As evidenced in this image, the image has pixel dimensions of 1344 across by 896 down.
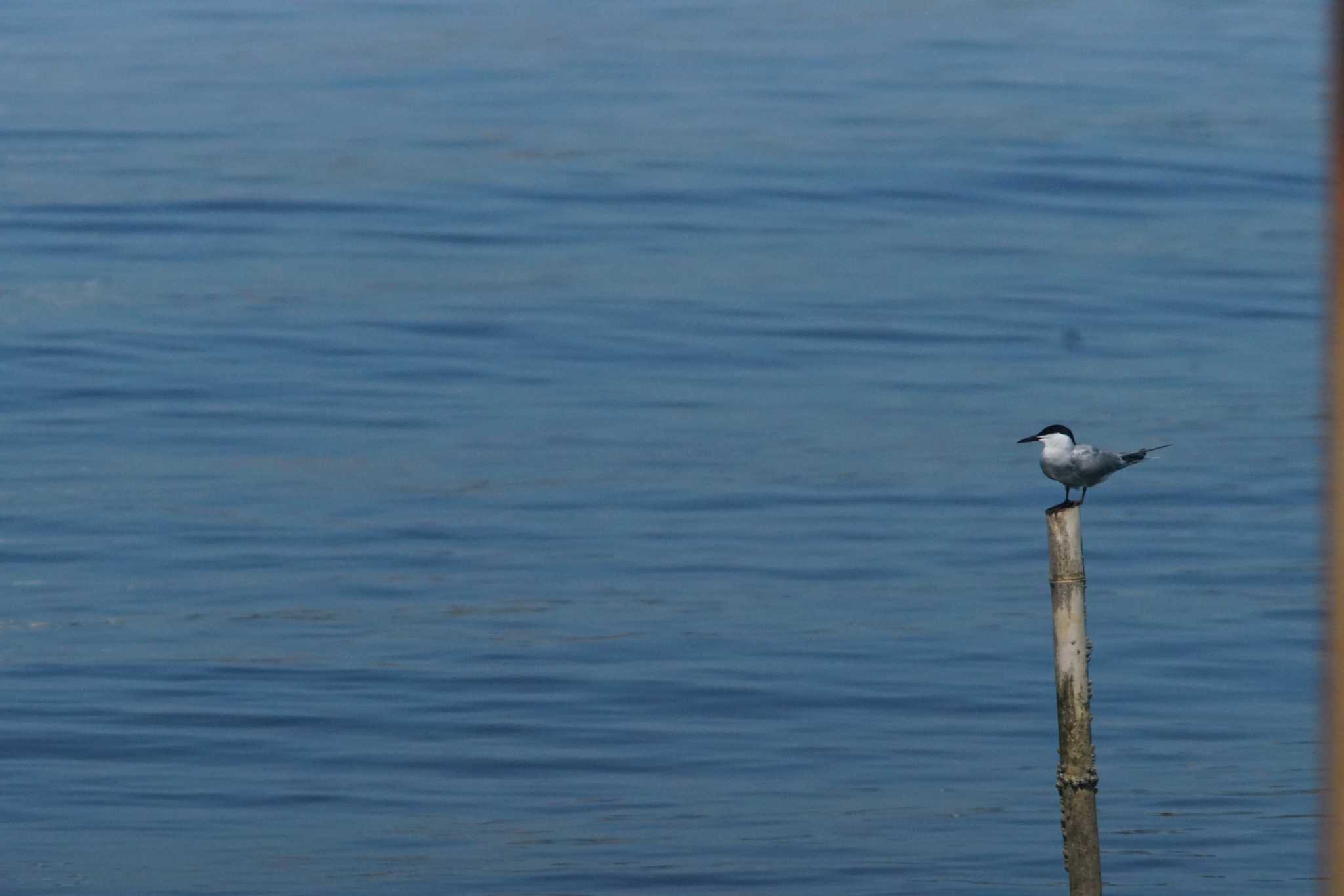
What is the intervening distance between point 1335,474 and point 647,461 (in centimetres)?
2367

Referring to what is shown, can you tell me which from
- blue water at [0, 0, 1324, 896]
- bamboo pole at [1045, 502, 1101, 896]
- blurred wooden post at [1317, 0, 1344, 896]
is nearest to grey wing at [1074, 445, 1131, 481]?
bamboo pole at [1045, 502, 1101, 896]

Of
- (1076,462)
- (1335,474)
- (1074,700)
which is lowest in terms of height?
(1074,700)

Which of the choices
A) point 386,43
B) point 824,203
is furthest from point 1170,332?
point 386,43

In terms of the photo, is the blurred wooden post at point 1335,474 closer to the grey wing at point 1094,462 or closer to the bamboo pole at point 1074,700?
the bamboo pole at point 1074,700

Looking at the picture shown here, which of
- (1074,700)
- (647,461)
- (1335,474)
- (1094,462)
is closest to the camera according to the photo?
(1335,474)

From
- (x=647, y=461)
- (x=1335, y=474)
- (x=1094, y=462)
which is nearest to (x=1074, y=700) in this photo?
(x=1094, y=462)

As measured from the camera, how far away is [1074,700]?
359 inches

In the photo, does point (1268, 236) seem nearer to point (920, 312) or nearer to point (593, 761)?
point (920, 312)

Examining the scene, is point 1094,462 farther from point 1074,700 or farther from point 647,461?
point 647,461

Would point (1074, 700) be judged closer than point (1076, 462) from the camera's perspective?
Yes

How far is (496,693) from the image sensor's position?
1808 cm

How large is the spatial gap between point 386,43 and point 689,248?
2006 cm

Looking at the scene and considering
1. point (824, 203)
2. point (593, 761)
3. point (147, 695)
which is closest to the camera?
point (593, 761)

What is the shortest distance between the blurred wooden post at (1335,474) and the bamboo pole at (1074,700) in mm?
5786
